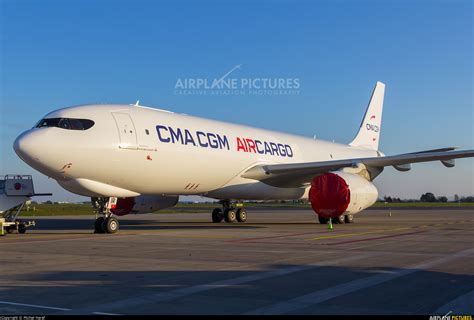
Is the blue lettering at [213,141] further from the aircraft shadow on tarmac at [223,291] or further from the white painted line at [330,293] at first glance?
the white painted line at [330,293]

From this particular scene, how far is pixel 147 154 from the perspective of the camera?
1747cm

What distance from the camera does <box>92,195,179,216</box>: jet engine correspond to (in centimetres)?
2227

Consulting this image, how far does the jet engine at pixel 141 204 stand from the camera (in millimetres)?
22266

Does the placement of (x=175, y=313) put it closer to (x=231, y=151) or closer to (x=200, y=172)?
(x=200, y=172)

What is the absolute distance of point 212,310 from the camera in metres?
5.59

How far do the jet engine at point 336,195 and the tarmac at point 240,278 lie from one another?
6.06m

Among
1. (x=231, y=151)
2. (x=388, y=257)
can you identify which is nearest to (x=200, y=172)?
(x=231, y=151)

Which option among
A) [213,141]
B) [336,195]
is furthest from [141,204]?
[336,195]

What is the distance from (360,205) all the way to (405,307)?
14.3 meters

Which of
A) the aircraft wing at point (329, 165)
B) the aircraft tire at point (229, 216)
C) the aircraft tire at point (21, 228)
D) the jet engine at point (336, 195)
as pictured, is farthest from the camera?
the aircraft tire at point (229, 216)

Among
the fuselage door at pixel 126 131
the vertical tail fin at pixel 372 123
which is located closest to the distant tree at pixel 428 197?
the vertical tail fin at pixel 372 123

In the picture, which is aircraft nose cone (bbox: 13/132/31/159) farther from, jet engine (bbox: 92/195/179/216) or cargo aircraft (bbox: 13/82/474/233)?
jet engine (bbox: 92/195/179/216)

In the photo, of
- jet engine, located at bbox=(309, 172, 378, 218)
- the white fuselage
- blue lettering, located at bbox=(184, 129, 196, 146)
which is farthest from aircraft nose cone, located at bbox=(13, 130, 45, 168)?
jet engine, located at bbox=(309, 172, 378, 218)

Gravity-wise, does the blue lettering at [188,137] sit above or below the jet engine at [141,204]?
above
